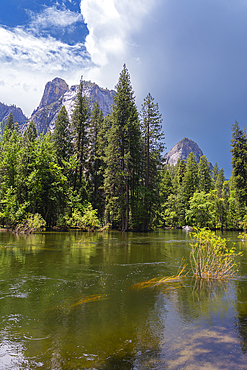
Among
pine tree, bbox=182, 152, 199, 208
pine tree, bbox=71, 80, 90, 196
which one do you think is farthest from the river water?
pine tree, bbox=182, 152, 199, 208

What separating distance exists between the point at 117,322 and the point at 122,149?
29390 mm

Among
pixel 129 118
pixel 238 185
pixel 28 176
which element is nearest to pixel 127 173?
pixel 129 118

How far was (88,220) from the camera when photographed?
30.2m

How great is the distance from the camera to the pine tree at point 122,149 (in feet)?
103

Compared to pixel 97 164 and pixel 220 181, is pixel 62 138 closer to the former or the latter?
pixel 97 164

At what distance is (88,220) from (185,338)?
88.9ft

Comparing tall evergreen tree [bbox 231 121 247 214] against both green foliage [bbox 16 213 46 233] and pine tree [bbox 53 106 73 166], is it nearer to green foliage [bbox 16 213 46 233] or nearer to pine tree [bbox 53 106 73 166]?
pine tree [bbox 53 106 73 166]

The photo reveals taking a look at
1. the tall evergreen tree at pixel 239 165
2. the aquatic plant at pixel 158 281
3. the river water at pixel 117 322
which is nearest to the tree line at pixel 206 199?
the tall evergreen tree at pixel 239 165

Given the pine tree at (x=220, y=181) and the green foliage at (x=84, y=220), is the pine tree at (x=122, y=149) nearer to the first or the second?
the green foliage at (x=84, y=220)

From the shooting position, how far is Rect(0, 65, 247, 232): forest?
88.4ft

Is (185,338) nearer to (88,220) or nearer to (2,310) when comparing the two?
(2,310)

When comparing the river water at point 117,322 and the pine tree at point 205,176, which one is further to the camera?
the pine tree at point 205,176

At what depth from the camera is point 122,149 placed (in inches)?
1284

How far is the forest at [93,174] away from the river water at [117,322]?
18800 mm
